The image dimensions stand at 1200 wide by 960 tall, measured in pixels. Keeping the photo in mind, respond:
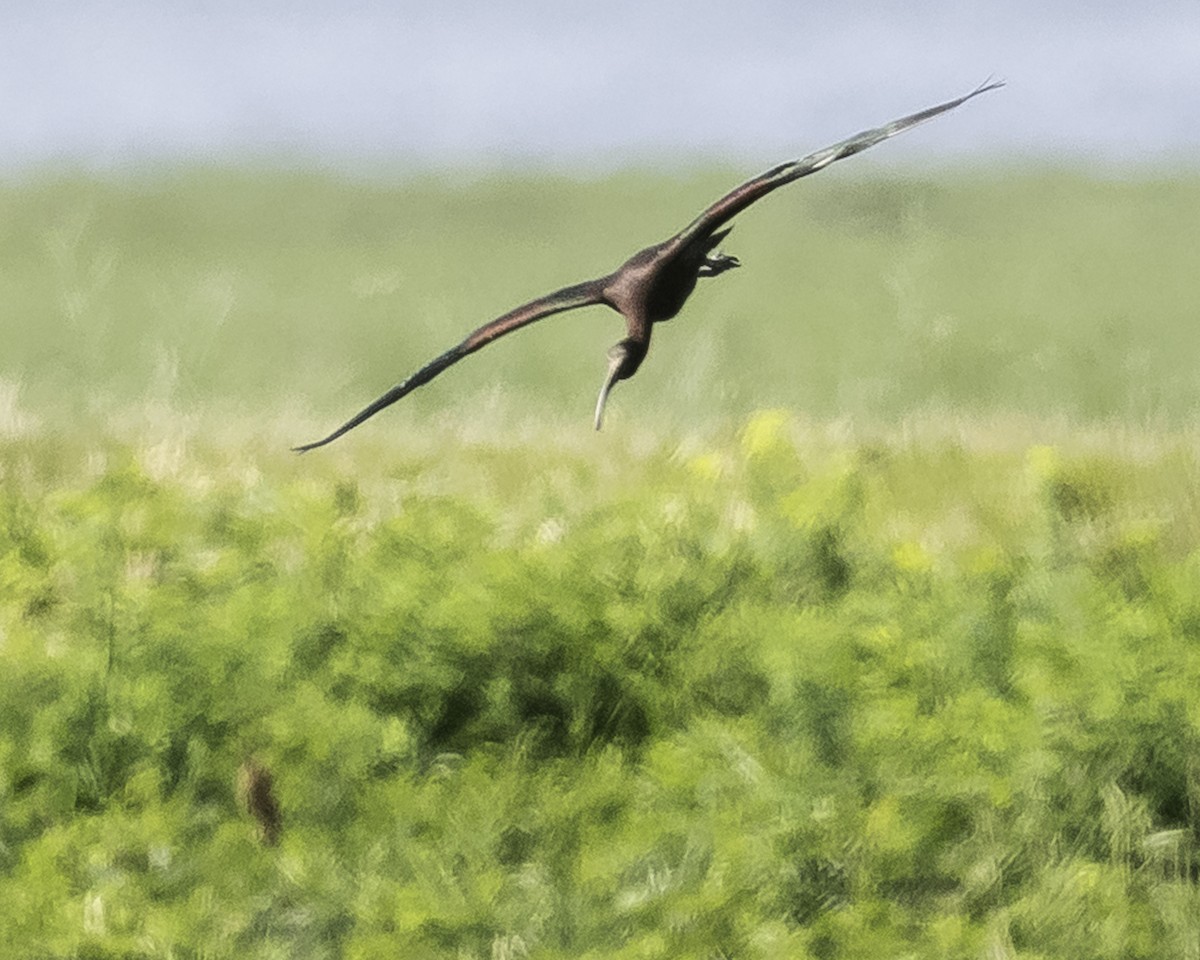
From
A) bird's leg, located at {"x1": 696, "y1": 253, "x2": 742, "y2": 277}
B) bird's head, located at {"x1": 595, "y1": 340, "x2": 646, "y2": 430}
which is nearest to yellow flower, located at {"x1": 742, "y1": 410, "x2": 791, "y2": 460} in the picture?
bird's leg, located at {"x1": 696, "y1": 253, "x2": 742, "y2": 277}

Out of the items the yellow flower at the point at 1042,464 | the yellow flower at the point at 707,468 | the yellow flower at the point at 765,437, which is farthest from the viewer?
the yellow flower at the point at 707,468

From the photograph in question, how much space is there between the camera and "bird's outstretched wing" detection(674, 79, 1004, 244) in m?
1.60

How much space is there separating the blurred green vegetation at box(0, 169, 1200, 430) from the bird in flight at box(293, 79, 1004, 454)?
3661mm

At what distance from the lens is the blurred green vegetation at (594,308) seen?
951 centimetres

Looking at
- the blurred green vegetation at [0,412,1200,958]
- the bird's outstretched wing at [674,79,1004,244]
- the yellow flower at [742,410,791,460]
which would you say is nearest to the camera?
the bird's outstretched wing at [674,79,1004,244]

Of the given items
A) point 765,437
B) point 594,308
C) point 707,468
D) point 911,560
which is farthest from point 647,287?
point 594,308

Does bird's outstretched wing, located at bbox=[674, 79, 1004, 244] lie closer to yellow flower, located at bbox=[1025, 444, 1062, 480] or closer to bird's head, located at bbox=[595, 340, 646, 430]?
bird's head, located at bbox=[595, 340, 646, 430]

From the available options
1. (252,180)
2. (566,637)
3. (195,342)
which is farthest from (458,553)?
(252,180)

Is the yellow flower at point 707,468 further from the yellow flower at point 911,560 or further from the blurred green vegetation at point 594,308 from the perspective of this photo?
the blurred green vegetation at point 594,308

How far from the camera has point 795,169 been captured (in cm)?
164

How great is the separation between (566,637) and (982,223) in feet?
70.7

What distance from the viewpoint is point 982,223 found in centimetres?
2403

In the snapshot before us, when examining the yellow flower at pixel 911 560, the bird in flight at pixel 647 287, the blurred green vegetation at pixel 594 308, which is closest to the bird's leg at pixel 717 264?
the bird in flight at pixel 647 287

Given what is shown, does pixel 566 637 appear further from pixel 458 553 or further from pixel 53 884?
pixel 53 884
